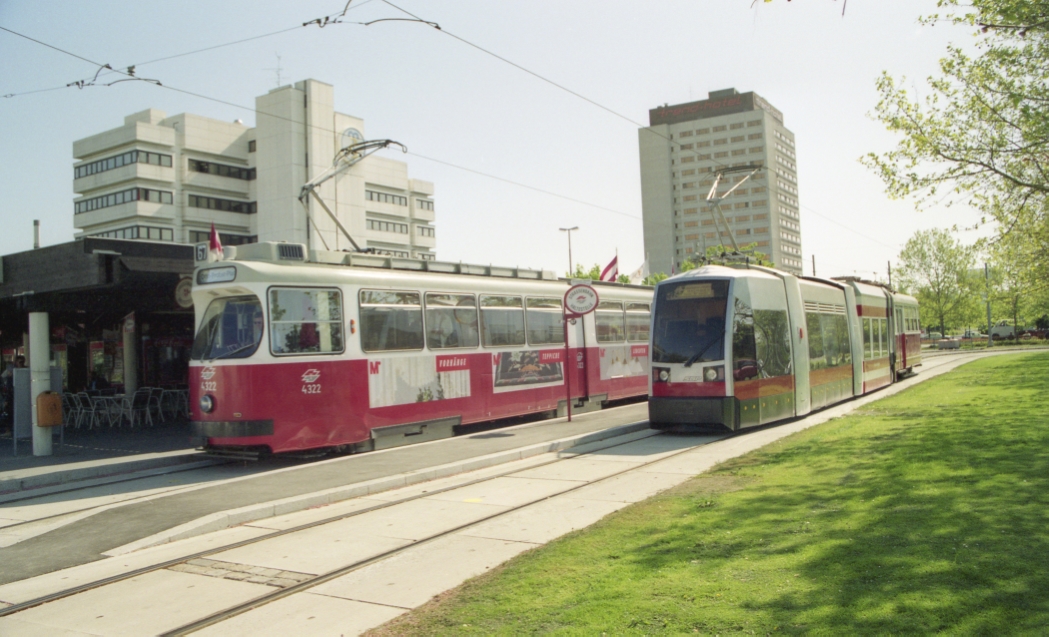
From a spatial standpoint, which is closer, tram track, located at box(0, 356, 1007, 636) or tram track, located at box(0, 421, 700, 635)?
tram track, located at box(0, 356, 1007, 636)

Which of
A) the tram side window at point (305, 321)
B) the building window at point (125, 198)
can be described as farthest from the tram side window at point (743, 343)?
the building window at point (125, 198)

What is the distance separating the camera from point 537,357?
17766 mm

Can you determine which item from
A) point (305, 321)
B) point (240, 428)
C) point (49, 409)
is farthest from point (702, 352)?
point (49, 409)

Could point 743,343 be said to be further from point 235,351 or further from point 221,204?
point 221,204

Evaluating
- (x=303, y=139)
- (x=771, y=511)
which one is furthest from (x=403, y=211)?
(x=771, y=511)

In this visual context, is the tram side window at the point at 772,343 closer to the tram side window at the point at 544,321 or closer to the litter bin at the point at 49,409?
the tram side window at the point at 544,321

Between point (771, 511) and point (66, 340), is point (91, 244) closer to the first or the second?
point (66, 340)

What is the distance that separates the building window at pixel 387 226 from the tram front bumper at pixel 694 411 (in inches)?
3564

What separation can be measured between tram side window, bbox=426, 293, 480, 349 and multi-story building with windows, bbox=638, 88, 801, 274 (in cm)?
12605

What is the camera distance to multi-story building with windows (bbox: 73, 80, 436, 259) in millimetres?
82625

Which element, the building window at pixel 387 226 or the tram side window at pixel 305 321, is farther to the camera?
Answer: the building window at pixel 387 226

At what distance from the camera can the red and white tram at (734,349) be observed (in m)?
14.2

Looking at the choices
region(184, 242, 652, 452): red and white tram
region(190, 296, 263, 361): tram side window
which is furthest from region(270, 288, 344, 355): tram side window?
Answer: region(190, 296, 263, 361): tram side window

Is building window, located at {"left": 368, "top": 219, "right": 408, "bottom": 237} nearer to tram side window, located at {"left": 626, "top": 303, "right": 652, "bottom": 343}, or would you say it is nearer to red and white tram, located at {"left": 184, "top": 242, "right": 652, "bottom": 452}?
tram side window, located at {"left": 626, "top": 303, "right": 652, "bottom": 343}
